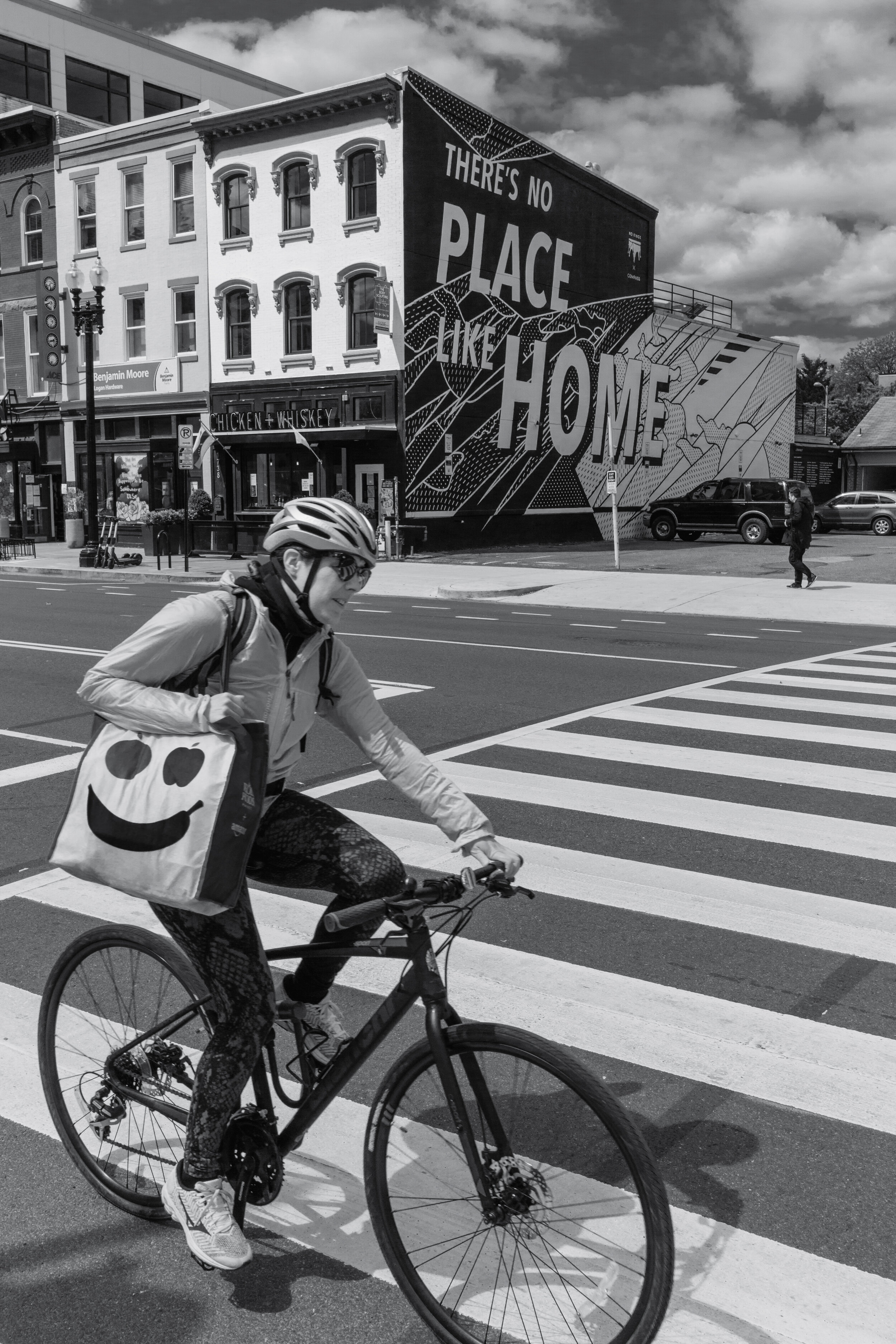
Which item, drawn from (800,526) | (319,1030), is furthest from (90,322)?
(319,1030)

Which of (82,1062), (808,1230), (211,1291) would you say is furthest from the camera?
(82,1062)

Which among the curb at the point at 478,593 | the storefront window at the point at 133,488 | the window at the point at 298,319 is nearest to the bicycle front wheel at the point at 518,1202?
the curb at the point at 478,593

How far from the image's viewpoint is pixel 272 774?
3.18 metres

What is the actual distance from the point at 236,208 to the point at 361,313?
527cm

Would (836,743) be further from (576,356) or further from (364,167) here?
(576,356)

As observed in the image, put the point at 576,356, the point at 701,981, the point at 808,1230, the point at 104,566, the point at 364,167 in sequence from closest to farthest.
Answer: the point at 808,1230 < the point at 701,981 < the point at 104,566 < the point at 364,167 < the point at 576,356

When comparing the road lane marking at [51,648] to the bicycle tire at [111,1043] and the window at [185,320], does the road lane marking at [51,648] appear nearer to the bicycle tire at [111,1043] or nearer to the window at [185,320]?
the bicycle tire at [111,1043]

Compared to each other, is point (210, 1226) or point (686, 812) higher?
point (210, 1226)

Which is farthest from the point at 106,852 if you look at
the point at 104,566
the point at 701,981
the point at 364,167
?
the point at 364,167

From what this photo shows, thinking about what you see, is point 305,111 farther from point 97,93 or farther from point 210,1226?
point 210,1226

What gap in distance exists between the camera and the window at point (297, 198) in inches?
1275

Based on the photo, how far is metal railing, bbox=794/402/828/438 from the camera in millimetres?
72375

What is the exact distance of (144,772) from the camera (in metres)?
2.71

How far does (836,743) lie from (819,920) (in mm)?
3964
